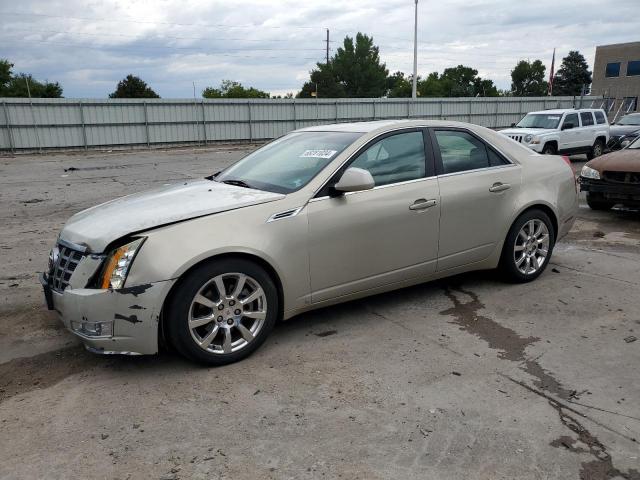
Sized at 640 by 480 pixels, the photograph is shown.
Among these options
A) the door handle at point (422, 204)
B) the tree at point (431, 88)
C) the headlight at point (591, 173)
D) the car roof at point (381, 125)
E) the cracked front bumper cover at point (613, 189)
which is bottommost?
the cracked front bumper cover at point (613, 189)

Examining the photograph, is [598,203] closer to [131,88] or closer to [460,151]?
[460,151]

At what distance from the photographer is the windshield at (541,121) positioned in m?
17.1

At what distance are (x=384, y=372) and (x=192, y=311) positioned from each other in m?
1.30

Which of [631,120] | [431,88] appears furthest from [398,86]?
→ [631,120]

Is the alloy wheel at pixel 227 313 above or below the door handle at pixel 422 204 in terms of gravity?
below

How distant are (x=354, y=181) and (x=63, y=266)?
2041 millimetres

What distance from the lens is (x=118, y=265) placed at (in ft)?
10.9

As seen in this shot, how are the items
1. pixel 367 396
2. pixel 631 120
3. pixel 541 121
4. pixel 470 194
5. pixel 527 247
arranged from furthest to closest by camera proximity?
pixel 631 120
pixel 541 121
pixel 527 247
pixel 470 194
pixel 367 396

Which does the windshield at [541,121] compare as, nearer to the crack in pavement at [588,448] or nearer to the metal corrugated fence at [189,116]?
the metal corrugated fence at [189,116]

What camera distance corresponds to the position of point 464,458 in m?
2.67

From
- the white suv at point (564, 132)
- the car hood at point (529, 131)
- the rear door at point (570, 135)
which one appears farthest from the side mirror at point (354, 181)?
the rear door at point (570, 135)

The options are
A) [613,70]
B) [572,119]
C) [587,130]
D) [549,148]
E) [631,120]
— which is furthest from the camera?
[613,70]

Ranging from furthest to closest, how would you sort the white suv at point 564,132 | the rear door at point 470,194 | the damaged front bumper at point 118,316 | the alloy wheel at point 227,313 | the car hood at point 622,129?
1. the car hood at point 622,129
2. the white suv at point 564,132
3. the rear door at point 470,194
4. the alloy wheel at point 227,313
5. the damaged front bumper at point 118,316

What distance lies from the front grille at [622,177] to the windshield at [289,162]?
17.9 feet
